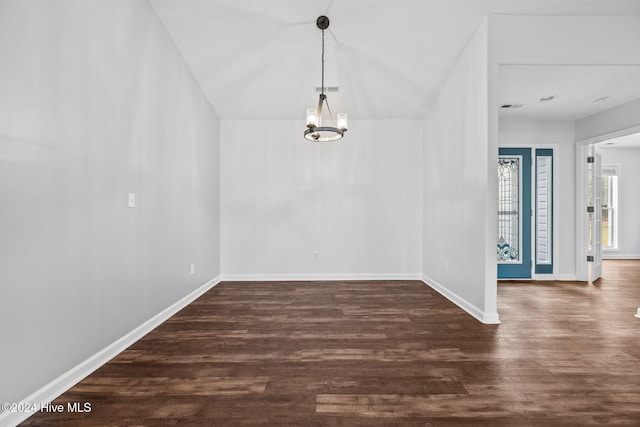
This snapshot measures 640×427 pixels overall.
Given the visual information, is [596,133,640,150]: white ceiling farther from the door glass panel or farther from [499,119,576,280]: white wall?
the door glass panel

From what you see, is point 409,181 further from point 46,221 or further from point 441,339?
point 46,221

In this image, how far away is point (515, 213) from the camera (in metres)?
5.23

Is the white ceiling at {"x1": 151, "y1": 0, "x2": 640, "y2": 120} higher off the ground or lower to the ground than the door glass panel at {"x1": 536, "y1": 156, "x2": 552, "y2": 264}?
higher

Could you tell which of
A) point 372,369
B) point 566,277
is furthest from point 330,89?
point 566,277

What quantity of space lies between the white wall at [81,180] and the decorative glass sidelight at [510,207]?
5.10 meters

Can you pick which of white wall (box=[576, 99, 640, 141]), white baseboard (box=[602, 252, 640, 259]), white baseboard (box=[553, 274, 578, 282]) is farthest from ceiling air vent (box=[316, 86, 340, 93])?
white baseboard (box=[602, 252, 640, 259])

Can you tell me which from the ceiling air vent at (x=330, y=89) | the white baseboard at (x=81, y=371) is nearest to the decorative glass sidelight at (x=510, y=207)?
the ceiling air vent at (x=330, y=89)

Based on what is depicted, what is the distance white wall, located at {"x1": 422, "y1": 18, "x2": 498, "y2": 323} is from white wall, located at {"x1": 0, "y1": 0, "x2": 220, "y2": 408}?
3.21 meters

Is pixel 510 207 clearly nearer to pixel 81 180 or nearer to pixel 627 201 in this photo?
pixel 627 201

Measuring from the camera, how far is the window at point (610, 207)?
7.56 m

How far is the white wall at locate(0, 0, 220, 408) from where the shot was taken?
1608mm

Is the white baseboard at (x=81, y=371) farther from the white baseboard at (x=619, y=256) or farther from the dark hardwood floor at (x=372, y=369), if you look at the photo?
the white baseboard at (x=619, y=256)

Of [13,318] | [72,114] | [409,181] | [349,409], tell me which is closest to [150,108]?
[72,114]

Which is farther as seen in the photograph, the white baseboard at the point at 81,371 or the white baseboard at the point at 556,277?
the white baseboard at the point at 556,277
